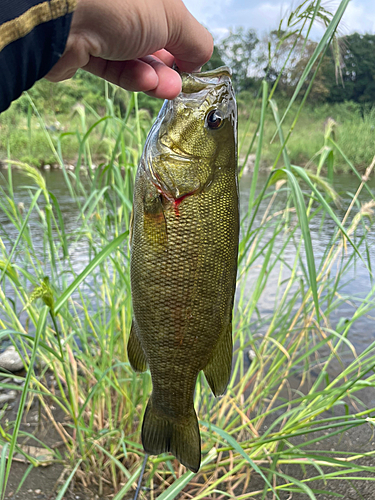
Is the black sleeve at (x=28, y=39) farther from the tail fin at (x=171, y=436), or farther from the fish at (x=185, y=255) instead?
the tail fin at (x=171, y=436)

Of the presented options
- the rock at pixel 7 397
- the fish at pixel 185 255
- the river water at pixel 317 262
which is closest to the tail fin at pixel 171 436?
the fish at pixel 185 255

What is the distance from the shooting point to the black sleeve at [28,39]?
78 centimetres

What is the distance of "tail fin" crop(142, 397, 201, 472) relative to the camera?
1077 millimetres

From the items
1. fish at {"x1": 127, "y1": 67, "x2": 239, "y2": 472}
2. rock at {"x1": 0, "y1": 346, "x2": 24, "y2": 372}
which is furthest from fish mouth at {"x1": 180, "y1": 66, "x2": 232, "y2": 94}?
rock at {"x1": 0, "y1": 346, "x2": 24, "y2": 372}

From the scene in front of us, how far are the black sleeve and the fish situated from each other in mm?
325

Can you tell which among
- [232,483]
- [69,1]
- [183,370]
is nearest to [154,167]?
[69,1]

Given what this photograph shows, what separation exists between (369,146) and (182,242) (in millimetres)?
17256

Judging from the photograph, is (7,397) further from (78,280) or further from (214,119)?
(214,119)

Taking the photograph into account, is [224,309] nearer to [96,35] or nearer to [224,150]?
[224,150]

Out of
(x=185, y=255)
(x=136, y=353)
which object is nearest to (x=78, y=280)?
(x=136, y=353)

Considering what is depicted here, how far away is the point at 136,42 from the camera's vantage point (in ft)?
3.29

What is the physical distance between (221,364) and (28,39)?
3.05ft

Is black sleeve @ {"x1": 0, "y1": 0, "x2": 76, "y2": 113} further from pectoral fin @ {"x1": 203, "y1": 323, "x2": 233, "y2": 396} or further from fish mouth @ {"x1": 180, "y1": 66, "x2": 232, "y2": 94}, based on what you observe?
pectoral fin @ {"x1": 203, "y1": 323, "x2": 233, "y2": 396}

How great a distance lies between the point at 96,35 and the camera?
3.26ft
